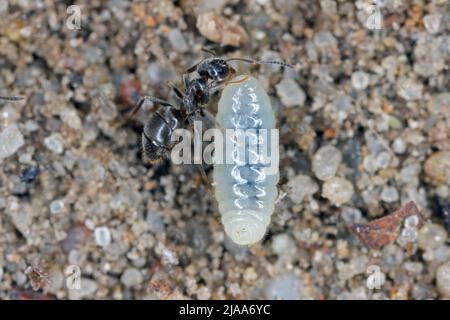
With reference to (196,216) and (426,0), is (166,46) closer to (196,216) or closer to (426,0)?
(196,216)

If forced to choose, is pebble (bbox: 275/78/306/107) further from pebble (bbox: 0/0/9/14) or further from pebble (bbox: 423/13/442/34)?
pebble (bbox: 0/0/9/14)

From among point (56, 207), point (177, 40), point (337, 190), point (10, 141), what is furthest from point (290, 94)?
point (10, 141)

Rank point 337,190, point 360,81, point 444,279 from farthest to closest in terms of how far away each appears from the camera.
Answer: point 360,81 < point 337,190 < point 444,279

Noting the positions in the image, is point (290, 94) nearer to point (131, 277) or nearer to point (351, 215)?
point (351, 215)

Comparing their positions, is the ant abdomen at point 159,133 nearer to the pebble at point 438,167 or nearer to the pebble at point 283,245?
the pebble at point 283,245

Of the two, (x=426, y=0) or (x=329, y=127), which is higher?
(x=426, y=0)
